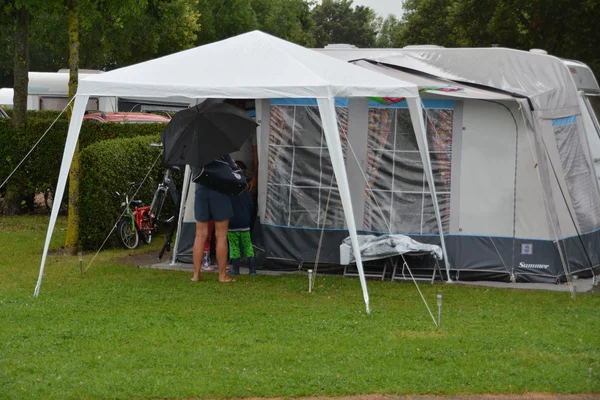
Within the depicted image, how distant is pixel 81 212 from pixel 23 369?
6.39m

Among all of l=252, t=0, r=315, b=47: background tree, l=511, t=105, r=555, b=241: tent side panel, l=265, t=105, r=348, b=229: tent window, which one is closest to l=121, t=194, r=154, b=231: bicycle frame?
l=265, t=105, r=348, b=229: tent window

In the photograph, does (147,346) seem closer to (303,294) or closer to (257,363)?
(257,363)

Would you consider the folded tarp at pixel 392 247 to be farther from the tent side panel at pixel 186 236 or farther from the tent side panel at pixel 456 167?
the tent side panel at pixel 186 236

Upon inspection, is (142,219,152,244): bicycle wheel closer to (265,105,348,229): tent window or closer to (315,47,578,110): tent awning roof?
(265,105,348,229): tent window

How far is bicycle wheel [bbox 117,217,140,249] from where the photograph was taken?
13.3 metres

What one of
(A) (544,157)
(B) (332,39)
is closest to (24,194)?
(A) (544,157)

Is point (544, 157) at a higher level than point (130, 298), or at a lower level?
higher

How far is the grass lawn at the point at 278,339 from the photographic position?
6648 mm

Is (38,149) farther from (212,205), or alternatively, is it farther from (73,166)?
(212,205)

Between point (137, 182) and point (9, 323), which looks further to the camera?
point (137, 182)

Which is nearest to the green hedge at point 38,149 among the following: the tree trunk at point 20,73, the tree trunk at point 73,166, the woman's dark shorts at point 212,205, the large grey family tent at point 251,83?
the tree trunk at point 20,73

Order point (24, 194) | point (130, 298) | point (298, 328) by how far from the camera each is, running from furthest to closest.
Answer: point (24, 194)
point (130, 298)
point (298, 328)

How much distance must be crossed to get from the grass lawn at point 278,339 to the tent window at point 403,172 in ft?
2.95

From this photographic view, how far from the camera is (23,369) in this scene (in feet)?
22.6
